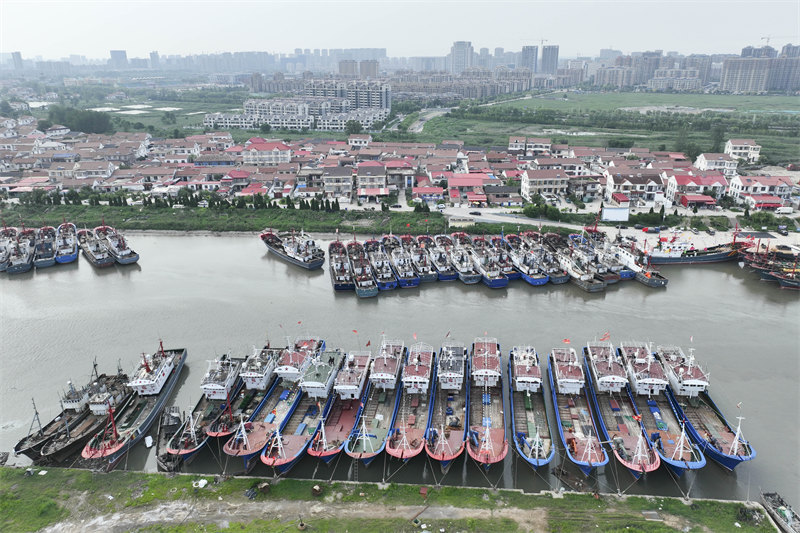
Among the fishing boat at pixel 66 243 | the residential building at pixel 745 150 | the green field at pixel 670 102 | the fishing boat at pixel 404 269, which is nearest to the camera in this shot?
the fishing boat at pixel 404 269

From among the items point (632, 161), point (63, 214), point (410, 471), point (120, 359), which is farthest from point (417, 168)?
point (410, 471)

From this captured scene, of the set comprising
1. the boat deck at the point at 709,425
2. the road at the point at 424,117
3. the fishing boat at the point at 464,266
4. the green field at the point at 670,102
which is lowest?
the boat deck at the point at 709,425

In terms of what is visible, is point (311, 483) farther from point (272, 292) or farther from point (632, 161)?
point (632, 161)

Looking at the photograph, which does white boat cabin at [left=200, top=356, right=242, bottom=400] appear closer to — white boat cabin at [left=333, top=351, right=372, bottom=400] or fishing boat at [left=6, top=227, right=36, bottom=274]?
white boat cabin at [left=333, top=351, right=372, bottom=400]

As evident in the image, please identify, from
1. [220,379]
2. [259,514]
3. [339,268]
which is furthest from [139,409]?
[339,268]

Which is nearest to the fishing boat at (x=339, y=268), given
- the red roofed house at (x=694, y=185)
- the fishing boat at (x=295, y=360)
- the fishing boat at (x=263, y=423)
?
the fishing boat at (x=295, y=360)

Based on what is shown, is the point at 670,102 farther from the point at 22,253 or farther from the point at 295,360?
the point at 22,253

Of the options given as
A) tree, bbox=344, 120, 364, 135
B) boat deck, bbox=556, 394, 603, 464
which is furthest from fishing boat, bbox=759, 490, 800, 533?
tree, bbox=344, 120, 364, 135

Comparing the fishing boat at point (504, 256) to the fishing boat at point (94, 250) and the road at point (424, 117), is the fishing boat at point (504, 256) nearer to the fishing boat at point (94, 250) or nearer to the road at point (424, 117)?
the fishing boat at point (94, 250)
